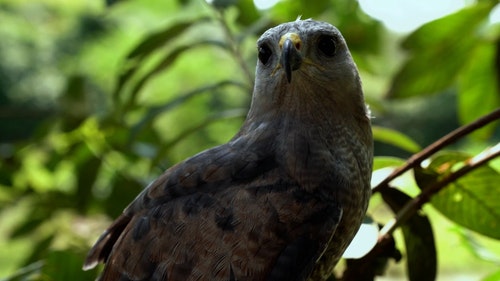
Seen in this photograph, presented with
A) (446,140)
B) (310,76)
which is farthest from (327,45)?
(446,140)

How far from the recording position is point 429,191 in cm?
70

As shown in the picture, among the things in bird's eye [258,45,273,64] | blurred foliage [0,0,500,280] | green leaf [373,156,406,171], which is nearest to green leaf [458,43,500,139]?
blurred foliage [0,0,500,280]

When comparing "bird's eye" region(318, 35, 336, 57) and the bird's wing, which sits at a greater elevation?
"bird's eye" region(318, 35, 336, 57)

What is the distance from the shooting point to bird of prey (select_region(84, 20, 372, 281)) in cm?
60

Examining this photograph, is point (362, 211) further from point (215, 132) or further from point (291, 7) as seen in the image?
point (215, 132)

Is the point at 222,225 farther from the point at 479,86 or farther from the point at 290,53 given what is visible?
the point at 479,86

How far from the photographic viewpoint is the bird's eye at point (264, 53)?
2.35 feet

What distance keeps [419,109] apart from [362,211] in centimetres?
122

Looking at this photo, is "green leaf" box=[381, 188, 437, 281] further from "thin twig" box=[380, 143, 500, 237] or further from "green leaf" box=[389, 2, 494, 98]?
"green leaf" box=[389, 2, 494, 98]

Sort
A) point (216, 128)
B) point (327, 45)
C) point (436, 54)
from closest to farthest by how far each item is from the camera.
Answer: point (327, 45)
point (436, 54)
point (216, 128)

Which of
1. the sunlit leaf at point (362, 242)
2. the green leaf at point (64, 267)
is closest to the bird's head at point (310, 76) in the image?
the sunlit leaf at point (362, 242)

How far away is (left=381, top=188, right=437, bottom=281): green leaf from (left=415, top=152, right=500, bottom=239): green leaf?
0.08 ft

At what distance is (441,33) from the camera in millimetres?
969

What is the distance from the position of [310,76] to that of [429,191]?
15cm
